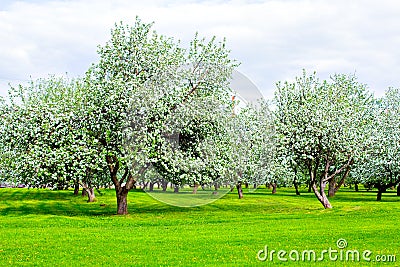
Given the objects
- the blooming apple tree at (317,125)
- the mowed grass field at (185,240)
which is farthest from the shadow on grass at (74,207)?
the blooming apple tree at (317,125)

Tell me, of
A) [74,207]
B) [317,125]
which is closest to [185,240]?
[317,125]

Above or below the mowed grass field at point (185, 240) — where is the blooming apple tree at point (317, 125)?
above

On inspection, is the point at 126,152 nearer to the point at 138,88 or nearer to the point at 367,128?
the point at 138,88

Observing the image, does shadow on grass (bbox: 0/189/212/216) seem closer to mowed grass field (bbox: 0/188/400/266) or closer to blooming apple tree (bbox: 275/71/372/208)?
mowed grass field (bbox: 0/188/400/266)

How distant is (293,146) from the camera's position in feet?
132

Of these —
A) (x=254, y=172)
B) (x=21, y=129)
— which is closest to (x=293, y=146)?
(x=254, y=172)

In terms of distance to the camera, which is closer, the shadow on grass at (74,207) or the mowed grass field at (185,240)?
the mowed grass field at (185,240)

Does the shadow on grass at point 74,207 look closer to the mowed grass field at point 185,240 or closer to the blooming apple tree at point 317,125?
the mowed grass field at point 185,240

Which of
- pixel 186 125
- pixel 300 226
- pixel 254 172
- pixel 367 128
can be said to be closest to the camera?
pixel 300 226

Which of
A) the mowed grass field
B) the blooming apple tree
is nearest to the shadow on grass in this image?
the mowed grass field

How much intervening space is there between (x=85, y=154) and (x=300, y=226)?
49.8 feet

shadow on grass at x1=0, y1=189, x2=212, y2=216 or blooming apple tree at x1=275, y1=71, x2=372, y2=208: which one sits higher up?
blooming apple tree at x1=275, y1=71, x2=372, y2=208

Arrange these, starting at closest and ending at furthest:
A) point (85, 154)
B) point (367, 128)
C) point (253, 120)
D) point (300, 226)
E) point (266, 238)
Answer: point (266, 238) < point (300, 226) < point (85, 154) < point (367, 128) < point (253, 120)

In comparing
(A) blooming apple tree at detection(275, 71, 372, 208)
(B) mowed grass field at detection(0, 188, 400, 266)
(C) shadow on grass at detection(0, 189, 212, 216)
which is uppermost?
(A) blooming apple tree at detection(275, 71, 372, 208)
